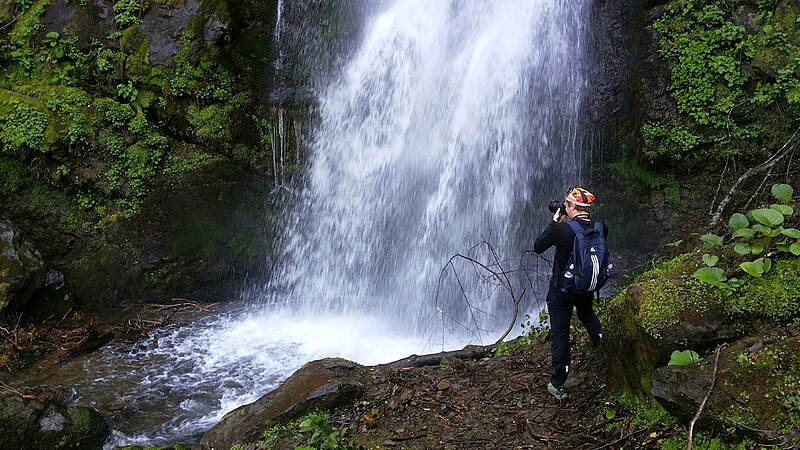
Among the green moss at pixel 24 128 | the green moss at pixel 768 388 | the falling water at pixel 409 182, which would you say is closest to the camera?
the green moss at pixel 768 388

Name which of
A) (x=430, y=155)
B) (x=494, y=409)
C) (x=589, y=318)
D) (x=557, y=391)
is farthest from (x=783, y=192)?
(x=430, y=155)

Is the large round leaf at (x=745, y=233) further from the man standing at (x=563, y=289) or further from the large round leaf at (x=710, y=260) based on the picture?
the man standing at (x=563, y=289)

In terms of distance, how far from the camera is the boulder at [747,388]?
276 cm

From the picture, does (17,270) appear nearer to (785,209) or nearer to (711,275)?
(711,275)

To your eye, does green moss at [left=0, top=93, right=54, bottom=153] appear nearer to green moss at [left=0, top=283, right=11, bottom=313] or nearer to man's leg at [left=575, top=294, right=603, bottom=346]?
green moss at [left=0, top=283, right=11, bottom=313]

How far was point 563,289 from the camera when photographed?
398 centimetres

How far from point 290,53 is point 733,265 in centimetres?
819

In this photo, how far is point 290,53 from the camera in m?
9.82

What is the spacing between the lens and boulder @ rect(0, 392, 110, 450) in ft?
18.0

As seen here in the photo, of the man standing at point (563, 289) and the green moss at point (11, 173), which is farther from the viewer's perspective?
the green moss at point (11, 173)

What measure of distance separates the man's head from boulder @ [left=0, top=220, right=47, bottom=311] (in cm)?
763

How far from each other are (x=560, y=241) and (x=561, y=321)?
25.2 inches

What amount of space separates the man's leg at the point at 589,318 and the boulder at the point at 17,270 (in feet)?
24.8

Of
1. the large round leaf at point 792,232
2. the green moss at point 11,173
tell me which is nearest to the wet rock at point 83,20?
the green moss at point 11,173
